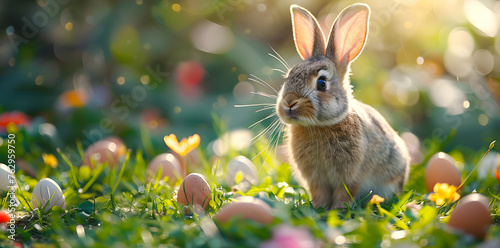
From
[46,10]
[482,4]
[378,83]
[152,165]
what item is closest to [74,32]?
[46,10]

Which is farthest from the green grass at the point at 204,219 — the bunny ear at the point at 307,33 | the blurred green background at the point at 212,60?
the blurred green background at the point at 212,60

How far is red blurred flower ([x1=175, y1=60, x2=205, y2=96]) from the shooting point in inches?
162

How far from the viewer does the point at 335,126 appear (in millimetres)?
2109

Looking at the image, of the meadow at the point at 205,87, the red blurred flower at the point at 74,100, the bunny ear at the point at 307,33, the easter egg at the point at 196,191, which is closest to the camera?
the easter egg at the point at 196,191

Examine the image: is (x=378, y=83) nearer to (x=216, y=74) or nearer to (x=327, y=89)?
(x=216, y=74)

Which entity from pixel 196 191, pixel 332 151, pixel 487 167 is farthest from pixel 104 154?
pixel 487 167

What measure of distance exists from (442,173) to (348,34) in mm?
896

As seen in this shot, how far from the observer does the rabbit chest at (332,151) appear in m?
2.07

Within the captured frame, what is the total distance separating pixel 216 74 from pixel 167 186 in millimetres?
2350

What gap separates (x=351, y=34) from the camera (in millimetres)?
2125

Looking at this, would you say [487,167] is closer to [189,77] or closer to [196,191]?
[196,191]

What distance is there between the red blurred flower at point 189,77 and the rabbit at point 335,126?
201 centimetres

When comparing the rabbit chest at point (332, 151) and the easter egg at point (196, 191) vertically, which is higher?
the rabbit chest at point (332, 151)

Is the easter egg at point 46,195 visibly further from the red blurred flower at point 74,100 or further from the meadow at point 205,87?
the red blurred flower at point 74,100
